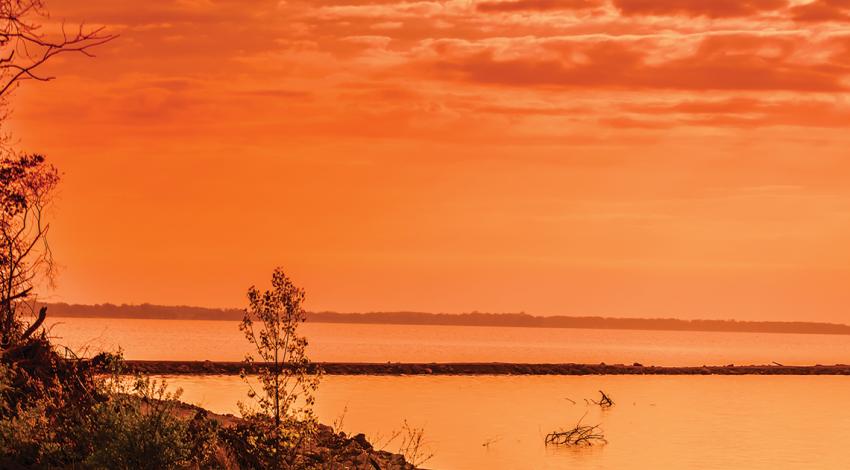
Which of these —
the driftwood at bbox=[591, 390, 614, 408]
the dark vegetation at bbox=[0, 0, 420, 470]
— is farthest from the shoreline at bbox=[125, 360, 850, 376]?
the dark vegetation at bbox=[0, 0, 420, 470]

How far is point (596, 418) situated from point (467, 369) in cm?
4562

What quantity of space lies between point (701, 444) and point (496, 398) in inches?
797

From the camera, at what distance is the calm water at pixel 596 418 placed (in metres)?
38.2

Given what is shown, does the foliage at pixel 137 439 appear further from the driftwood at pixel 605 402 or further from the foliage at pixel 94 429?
the driftwood at pixel 605 402

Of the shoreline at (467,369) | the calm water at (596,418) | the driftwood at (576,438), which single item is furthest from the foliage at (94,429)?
the shoreline at (467,369)

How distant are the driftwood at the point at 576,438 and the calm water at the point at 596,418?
1.67 ft

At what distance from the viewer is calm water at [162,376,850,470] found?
38.2 m

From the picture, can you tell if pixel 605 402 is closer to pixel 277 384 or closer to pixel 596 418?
pixel 596 418

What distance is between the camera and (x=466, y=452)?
37.4m

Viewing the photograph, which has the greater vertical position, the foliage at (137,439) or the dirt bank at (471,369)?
the dirt bank at (471,369)

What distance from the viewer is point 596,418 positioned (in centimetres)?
5266

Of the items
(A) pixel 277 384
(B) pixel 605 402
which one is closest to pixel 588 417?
(B) pixel 605 402

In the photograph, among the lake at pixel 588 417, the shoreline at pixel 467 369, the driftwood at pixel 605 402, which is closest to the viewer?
the lake at pixel 588 417

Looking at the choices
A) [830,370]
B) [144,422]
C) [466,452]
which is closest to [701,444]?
[466,452]
